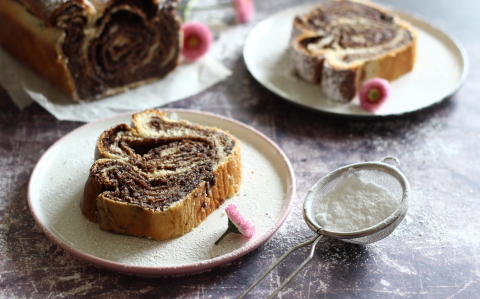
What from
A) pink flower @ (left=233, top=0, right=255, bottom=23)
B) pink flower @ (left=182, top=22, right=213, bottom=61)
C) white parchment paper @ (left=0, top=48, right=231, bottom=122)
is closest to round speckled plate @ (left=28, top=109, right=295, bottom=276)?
white parchment paper @ (left=0, top=48, right=231, bottom=122)

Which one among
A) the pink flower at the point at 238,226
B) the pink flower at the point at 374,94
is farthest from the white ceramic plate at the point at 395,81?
the pink flower at the point at 238,226

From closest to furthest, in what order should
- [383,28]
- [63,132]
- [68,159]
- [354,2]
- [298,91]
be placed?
[68,159] < [63,132] < [298,91] < [383,28] < [354,2]

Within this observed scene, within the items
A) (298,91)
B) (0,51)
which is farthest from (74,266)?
(0,51)

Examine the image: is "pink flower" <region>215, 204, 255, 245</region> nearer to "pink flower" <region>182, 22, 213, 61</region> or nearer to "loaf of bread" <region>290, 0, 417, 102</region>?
"loaf of bread" <region>290, 0, 417, 102</region>

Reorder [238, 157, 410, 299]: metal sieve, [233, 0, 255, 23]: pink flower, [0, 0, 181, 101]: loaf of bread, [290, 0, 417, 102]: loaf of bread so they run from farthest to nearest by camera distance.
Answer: [233, 0, 255, 23]: pink flower → [290, 0, 417, 102]: loaf of bread → [0, 0, 181, 101]: loaf of bread → [238, 157, 410, 299]: metal sieve

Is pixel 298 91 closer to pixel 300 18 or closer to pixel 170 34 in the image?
pixel 300 18

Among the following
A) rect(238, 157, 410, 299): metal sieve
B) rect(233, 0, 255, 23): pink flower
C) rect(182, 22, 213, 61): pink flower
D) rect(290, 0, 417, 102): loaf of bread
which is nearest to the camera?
rect(238, 157, 410, 299): metal sieve
